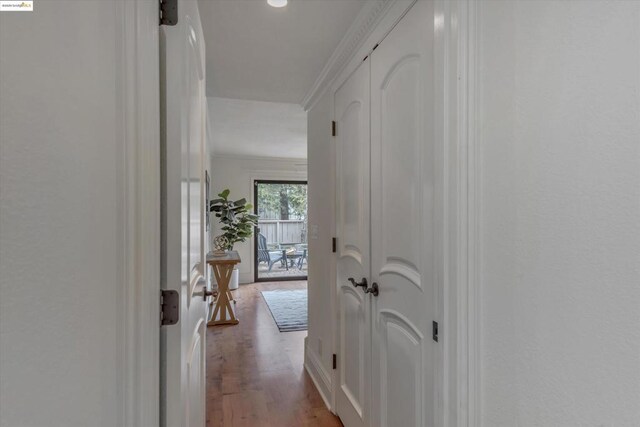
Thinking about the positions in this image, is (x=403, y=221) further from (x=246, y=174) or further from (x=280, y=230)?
(x=280, y=230)

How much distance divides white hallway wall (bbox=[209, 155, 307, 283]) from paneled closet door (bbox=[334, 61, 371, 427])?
4.43 meters

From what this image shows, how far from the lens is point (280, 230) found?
22.7 feet

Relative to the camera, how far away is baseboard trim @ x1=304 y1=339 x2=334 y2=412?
2.23m

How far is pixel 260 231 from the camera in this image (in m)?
6.72

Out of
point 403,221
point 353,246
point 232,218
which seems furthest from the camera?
point 232,218

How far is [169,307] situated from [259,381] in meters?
1.99

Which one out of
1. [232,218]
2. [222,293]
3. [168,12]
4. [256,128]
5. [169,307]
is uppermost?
[256,128]

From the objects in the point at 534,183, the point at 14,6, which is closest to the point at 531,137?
the point at 534,183

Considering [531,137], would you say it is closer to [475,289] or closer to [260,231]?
[475,289]

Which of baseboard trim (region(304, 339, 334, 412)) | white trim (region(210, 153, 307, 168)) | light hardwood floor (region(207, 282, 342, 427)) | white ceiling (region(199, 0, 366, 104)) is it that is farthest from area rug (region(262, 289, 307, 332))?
white ceiling (region(199, 0, 366, 104))

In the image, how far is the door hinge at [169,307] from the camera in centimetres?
83

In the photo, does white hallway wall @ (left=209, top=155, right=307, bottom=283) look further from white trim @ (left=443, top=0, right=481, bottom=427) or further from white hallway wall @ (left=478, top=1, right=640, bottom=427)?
white hallway wall @ (left=478, top=1, right=640, bottom=427)

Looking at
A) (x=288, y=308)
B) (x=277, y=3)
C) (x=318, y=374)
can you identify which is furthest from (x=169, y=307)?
(x=288, y=308)

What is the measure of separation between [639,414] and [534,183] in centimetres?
44
